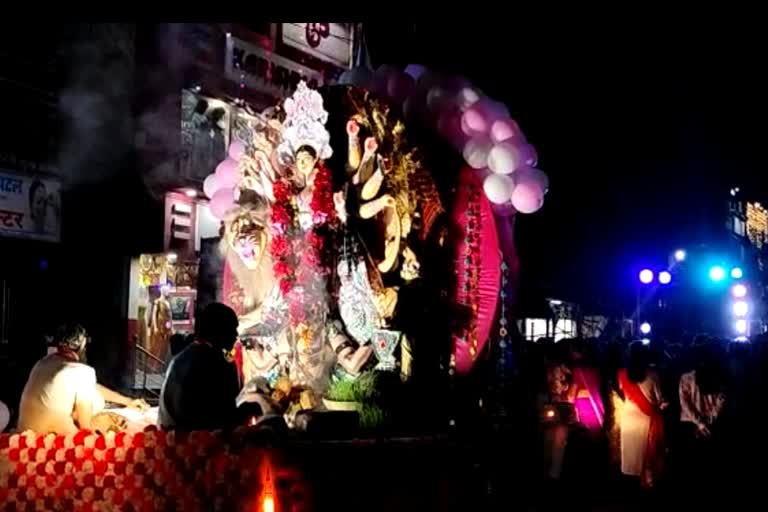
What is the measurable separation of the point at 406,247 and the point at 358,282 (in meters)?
0.68

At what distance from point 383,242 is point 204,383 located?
13.7ft

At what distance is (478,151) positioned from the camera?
10266 mm

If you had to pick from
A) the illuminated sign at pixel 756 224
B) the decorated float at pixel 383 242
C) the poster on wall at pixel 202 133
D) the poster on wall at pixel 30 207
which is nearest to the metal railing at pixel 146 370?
the poster on wall at pixel 30 207

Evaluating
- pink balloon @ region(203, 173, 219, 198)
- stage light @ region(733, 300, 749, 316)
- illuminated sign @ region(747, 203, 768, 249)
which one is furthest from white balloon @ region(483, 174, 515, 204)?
illuminated sign @ region(747, 203, 768, 249)

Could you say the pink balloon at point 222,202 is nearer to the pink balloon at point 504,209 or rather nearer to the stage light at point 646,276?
the pink balloon at point 504,209

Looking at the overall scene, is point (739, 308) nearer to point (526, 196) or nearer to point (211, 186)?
point (526, 196)

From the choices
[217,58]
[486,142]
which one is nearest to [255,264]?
[486,142]

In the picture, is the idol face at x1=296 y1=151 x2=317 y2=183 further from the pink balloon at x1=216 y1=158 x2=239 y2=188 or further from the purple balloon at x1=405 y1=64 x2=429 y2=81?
the purple balloon at x1=405 y1=64 x2=429 y2=81

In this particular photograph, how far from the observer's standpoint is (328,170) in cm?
1052

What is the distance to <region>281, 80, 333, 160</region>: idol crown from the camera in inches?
417

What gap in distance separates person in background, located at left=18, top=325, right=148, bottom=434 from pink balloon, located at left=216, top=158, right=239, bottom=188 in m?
5.11

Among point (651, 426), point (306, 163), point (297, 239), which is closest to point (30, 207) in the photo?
point (297, 239)

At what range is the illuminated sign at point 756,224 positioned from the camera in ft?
166

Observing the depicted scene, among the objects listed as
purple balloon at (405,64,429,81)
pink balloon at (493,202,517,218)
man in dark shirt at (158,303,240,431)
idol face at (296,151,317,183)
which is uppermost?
purple balloon at (405,64,429,81)
